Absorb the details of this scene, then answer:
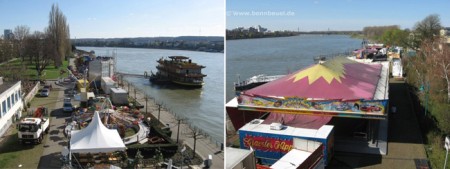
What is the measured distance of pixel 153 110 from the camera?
787 centimetres

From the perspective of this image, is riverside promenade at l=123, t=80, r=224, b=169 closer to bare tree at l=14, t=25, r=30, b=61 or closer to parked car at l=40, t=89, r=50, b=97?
parked car at l=40, t=89, r=50, b=97

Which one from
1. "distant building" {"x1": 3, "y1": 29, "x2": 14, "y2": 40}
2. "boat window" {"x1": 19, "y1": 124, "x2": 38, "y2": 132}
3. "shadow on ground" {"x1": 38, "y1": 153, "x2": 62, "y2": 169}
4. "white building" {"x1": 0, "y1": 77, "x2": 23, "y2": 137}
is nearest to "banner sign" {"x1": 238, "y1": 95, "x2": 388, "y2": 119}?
"shadow on ground" {"x1": 38, "y1": 153, "x2": 62, "y2": 169}

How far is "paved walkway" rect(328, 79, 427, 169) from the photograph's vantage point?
12.0 feet

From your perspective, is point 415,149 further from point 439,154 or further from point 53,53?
→ point 53,53

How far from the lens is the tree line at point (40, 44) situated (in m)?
12.6

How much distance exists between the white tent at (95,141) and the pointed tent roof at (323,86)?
4.83ft

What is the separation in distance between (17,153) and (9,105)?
155 cm

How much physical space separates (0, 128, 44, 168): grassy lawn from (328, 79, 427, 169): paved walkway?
3038mm

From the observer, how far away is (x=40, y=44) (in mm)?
13148

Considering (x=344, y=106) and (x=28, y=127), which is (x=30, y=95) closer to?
(x=28, y=127)

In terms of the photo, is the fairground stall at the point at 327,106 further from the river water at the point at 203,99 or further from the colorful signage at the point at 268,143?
the river water at the point at 203,99

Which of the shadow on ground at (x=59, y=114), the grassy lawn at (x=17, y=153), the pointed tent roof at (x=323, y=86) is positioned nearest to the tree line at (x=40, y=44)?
the shadow on ground at (x=59, y=114)

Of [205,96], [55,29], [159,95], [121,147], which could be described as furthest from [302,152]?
[55,29]

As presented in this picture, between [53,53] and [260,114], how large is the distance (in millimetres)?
10758
